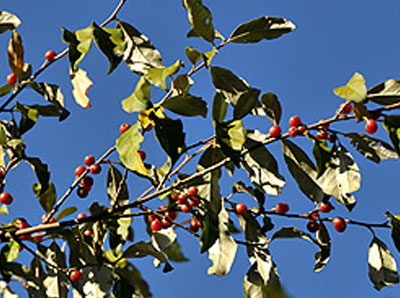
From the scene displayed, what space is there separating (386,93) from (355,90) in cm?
14

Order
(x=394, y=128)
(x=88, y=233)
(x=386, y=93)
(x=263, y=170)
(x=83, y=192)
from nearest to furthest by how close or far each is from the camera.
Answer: (x=394, y=128), (x=386, y=93), (x=263, y=170), (x=83, y=192), (x=88, y=233)

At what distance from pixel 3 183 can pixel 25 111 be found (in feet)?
0.95

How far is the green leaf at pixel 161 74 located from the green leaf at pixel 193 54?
186 mm

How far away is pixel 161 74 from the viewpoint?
140cm

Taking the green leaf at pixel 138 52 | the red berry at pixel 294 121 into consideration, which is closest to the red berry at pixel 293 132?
the red berry at pixel 294 121

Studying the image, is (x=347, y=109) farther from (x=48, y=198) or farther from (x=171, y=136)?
(x=48, y=198)

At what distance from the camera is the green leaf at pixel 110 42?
4.99ft

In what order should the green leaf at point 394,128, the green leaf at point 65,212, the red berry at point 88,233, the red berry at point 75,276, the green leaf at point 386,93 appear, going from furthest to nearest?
the green leaf at point 65,212 → the red berry at point 88,233 → the red berry at point 75,276 → the green leaf at point 386,93 → the green leaf at point 394,128

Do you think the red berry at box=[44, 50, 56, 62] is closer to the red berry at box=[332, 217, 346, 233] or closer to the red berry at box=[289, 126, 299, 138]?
the red berry at box=[289, 126, 299, 138]

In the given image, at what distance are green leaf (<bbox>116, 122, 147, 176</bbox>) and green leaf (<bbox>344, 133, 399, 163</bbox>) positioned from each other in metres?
0.62

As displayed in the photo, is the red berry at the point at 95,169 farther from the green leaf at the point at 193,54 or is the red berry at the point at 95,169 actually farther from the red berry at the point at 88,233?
the green leaf at the point at 193,54

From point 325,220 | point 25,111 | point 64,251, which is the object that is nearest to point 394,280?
point 325,220

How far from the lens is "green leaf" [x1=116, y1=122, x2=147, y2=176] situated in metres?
1.34

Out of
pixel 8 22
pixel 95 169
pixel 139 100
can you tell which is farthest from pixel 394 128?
pixel 8 22
